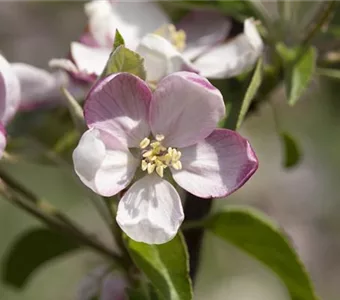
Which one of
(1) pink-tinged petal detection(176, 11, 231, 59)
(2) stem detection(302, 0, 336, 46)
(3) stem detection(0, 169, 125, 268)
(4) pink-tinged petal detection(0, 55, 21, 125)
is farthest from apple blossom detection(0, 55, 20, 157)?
(2) stem detection(302, 0, 336, 46)

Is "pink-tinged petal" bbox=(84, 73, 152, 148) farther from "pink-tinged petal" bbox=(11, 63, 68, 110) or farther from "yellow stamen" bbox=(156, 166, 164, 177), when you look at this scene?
"pink-tinged petal" bbox=(11, 63, 68, 110)

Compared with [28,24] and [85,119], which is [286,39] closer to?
[85,119]

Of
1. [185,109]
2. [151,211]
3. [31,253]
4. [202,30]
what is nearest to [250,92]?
[185,109]

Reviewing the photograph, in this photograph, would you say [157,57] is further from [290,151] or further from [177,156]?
[290,151]

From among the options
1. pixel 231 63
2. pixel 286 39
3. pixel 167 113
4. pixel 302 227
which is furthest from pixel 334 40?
pixel 302 227

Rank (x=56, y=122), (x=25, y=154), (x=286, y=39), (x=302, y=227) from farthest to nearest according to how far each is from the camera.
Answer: (x=302, y=227) → (x=56, y=122) → (x=25, y=154) → (x=286, y=39)

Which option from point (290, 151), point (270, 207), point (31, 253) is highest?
point (290, 151)
